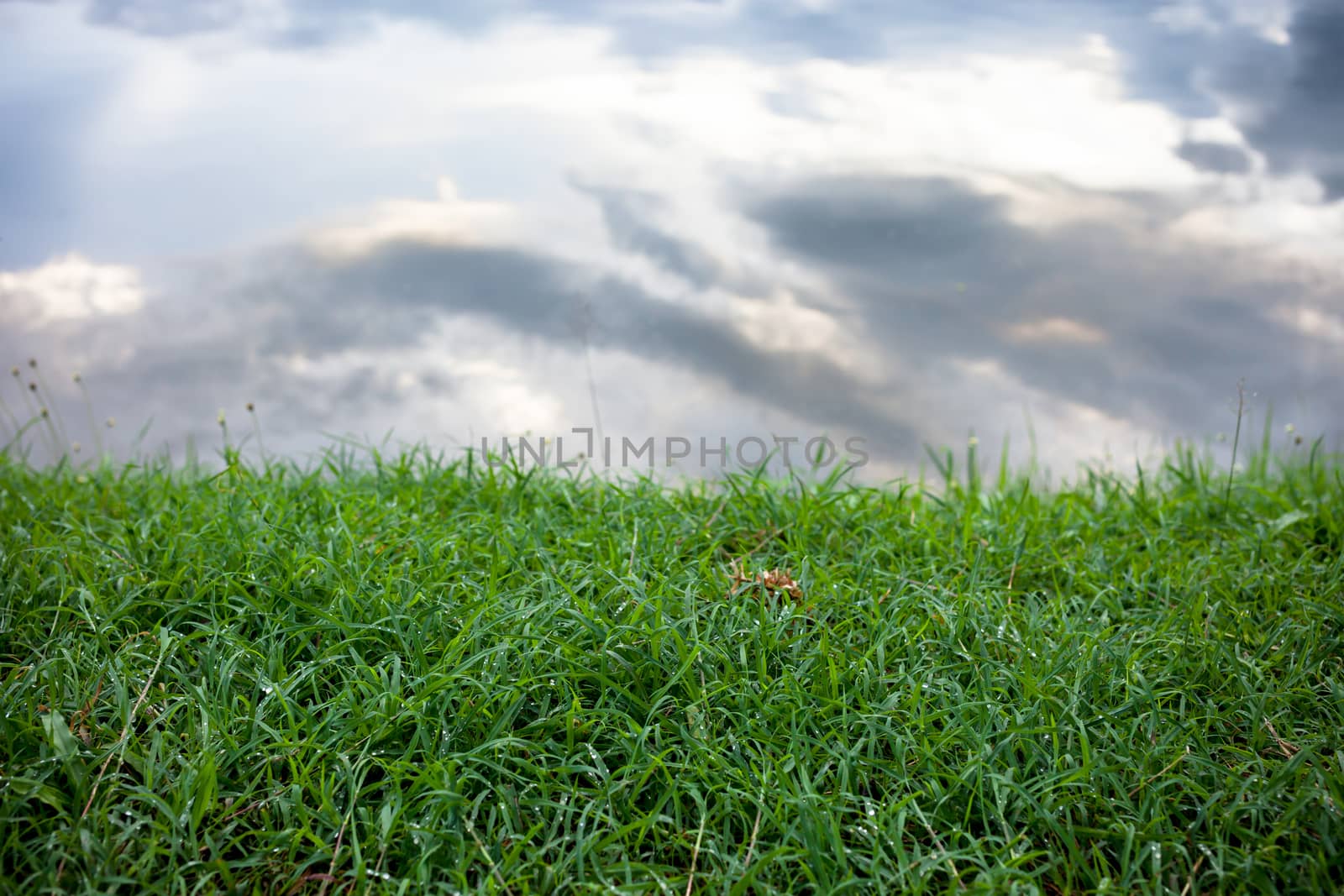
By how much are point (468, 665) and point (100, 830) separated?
40.1 inches

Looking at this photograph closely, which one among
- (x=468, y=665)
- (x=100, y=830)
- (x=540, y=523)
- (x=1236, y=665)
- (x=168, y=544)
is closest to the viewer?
(x=100, y=830)

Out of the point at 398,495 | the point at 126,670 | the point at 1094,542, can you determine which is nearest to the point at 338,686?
the point at 126,670

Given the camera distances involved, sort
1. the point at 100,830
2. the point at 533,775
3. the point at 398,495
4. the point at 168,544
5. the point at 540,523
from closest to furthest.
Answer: the point at 100,830
the point at 533,775
the point at 168,544
the point at 540,523
the point at 398,495

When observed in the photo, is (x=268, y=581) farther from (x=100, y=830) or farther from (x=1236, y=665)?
(x=1236, y=665)

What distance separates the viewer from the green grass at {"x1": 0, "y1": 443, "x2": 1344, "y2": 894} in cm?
228

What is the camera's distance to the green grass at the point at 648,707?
2279 mm

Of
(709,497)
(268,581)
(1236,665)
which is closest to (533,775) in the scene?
(268,581)

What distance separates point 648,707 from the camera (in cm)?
→ 262

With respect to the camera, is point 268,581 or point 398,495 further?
point 398,495

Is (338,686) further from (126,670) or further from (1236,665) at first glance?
(1236,665)

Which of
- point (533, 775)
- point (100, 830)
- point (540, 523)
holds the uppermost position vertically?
point (540, 523)

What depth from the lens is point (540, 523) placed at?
378 centimetres

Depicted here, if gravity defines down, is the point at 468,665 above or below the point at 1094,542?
below

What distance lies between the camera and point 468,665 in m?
2.68
